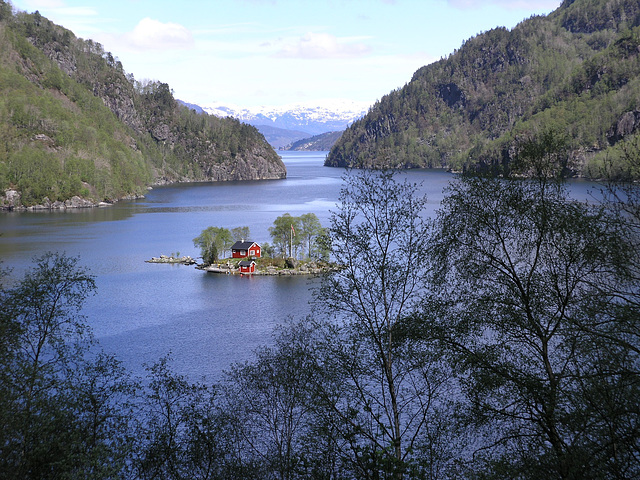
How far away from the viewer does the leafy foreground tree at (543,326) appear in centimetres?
941

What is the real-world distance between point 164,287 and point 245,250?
11.7 m

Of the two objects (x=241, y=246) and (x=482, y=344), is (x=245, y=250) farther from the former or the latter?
(x=482, y=344)

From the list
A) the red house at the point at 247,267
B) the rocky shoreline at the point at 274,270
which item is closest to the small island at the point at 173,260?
the rocky shoreline at the point at 274,270

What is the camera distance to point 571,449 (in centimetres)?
948

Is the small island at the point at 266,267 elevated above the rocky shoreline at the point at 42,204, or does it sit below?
below

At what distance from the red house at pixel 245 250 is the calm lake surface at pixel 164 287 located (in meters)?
4.35

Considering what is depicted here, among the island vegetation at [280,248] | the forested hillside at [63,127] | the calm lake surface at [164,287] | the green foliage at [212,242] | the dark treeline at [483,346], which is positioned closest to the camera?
the dark treeline at [483,346]

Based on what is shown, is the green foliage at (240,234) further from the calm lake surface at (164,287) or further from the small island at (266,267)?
the calm lake surface at (164,287)

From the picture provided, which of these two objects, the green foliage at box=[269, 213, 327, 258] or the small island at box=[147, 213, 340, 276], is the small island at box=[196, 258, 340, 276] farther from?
the green foliage at box=[269, 213, 327, 258]

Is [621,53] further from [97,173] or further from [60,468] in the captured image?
[60,468]

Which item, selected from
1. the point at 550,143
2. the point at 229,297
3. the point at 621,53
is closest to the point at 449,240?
the point at 550,143

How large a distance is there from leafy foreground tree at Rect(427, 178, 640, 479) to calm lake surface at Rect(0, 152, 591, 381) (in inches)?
91.1

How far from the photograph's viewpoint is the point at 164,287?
Result: 159 feet

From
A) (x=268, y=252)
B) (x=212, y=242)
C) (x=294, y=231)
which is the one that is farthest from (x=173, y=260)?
(x=294, y=231)
